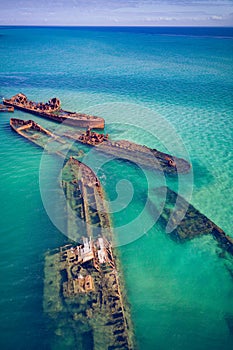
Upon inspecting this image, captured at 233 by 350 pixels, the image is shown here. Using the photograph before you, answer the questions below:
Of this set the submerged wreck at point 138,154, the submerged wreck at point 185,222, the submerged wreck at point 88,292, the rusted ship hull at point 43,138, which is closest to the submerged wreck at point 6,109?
the rusted ship hull at point 43,138

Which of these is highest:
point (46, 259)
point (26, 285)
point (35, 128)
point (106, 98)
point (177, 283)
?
point (106, 98)

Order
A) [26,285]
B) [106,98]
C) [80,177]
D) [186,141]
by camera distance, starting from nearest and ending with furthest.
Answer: [26,285] → [80,177] → [186,141] → [106,98]

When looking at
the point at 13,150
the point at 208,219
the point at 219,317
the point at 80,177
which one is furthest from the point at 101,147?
the point at 219,317

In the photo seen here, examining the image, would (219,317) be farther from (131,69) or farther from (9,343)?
(131,69)

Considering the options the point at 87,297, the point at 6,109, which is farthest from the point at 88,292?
the point at 6,109

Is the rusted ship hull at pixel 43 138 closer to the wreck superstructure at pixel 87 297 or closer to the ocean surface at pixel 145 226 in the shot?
the ocean surface at pixel 145 226
